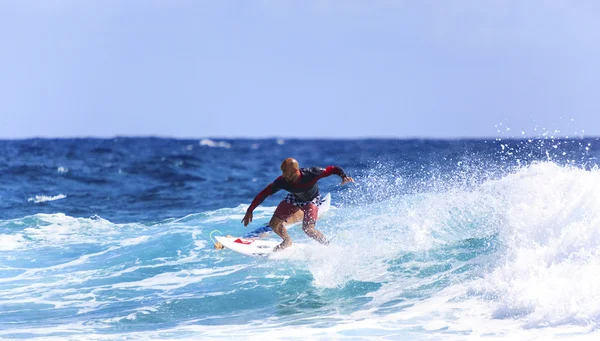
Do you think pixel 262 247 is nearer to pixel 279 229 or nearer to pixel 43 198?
pixel 279 229

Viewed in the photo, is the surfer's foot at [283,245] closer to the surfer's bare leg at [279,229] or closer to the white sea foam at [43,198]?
the surfer's bare leg at [279,229]

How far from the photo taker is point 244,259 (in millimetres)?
12391

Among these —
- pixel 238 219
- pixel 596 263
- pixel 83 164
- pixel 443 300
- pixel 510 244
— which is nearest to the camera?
pixel 596 263

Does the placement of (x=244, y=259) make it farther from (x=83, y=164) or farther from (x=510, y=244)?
(x=83, y=164)

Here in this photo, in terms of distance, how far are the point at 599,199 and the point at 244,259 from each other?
19.0ft

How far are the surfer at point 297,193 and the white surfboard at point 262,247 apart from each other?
0.18m

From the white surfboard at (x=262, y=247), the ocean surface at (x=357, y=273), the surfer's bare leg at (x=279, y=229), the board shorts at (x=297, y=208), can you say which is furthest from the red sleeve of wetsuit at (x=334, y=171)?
the white surfboard at (x=262, y=247)

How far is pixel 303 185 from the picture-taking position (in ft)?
35.2

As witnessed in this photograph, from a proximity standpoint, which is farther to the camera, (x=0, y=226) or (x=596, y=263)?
(x=0, y=226)

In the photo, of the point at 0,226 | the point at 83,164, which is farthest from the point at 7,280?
the point at 83,164

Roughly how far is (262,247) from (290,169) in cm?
216

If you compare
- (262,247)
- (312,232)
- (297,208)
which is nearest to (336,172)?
(297,208)

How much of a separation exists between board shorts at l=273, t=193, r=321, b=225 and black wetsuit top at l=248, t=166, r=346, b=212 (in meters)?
0.08

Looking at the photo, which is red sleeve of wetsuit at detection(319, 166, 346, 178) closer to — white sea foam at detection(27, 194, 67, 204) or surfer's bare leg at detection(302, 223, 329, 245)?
surfer's bare leg at detection(302, 223, 329, 245)
